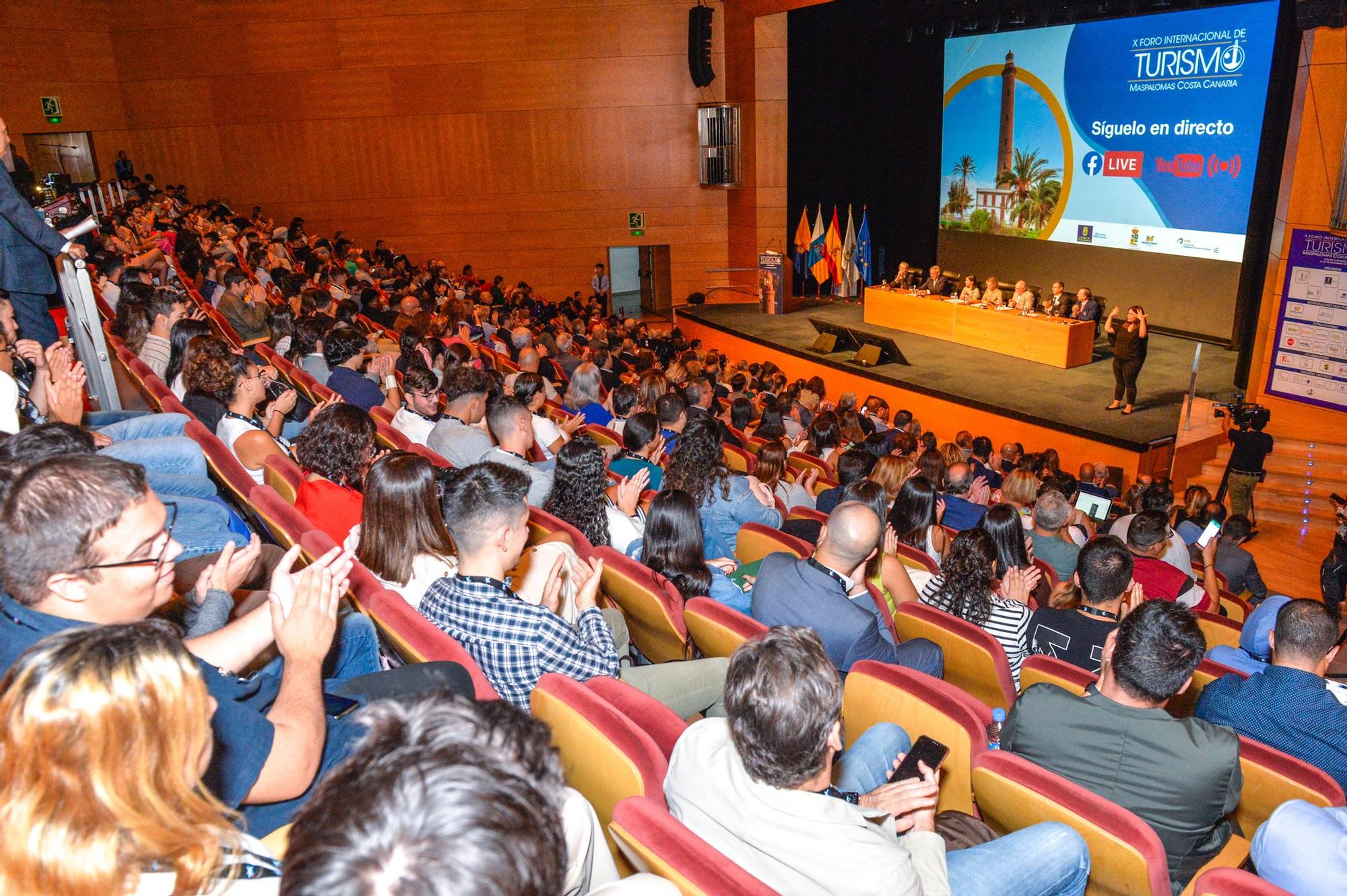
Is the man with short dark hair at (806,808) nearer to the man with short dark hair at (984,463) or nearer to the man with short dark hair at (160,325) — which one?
the man with short dark hair at (160,325)

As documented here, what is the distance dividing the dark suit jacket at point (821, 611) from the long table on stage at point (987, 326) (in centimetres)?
952

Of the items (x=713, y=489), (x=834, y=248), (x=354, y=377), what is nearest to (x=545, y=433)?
(x=354, y=377)

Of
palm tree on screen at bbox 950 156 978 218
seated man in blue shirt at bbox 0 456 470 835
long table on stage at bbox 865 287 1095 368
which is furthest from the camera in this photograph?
palm tree on screen at bbox 950 156 978 218

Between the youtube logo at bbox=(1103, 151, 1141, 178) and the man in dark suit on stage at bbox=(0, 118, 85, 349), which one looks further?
the youtube logo at bbox=(1103, 151, 1141, 178)

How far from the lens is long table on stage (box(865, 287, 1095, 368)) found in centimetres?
1133

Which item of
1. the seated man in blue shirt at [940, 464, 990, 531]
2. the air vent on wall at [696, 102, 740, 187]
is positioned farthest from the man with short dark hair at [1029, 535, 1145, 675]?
the air vent on wall at [696, 102, 740, 187]

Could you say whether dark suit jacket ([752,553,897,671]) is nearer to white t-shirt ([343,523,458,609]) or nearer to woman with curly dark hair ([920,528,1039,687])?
woman with curly dark hair ([920,528,1039,687])

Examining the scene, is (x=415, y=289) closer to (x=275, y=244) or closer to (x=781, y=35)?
(x=275, y=244)

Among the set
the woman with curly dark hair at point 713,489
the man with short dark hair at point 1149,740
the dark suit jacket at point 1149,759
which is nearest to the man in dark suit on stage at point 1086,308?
the woman with curly dark hair at point 713,489

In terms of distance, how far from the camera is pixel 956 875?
1.92 metres

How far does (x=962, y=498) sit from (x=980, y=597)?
2.14 m

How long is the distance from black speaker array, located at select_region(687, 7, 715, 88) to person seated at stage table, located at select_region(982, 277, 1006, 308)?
6335 mm

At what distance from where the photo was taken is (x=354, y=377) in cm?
546

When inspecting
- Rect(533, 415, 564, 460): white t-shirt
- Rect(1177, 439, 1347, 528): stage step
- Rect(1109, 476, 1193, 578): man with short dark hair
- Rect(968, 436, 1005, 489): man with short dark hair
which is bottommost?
Rect(1177, 439, 1347, 528): stage step
